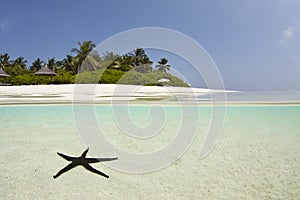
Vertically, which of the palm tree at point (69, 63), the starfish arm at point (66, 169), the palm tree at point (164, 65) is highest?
the palm tree at point (69, 63)

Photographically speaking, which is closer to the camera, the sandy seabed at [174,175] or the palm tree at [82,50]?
the sandy seabed at [174,175]

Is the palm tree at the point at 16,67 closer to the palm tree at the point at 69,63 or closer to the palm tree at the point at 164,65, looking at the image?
the palm tree at the point at 69,63

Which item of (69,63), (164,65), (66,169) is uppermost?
(69,63)

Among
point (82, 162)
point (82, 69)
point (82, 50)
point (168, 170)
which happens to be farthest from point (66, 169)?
point (82, 50)

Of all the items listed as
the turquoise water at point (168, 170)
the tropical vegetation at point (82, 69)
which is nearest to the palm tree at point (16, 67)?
the tropical vegetation at point (82, 69)

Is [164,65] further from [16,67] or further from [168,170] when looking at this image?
[16,67]

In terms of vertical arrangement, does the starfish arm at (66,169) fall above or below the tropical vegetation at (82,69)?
below

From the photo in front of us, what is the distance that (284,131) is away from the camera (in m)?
5.90

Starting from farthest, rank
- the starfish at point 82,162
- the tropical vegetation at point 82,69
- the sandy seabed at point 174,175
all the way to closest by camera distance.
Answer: the tropical vegetation at point 82,69, the starfish at point 82,162, the sandy seabed at point 174,175

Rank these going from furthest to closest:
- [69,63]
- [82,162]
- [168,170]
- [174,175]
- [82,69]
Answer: [69,63]
[82,69]
[82,162]
[168,170]
[174,175]

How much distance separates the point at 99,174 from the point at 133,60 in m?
27.4

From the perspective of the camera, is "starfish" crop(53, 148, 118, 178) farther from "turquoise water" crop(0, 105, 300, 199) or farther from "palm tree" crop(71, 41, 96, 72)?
"palm tree" crop(71, 41, 96, 72)

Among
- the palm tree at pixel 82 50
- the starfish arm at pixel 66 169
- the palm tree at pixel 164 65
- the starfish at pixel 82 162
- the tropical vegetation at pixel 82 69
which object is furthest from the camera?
the palm tree at pixel 82 50

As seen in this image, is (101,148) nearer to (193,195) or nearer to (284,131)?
(193,195)
